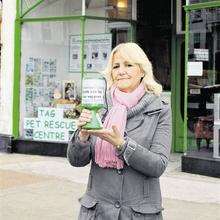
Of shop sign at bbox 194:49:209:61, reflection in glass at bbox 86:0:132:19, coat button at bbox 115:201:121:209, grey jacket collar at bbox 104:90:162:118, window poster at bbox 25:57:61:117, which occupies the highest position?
reflection in glass at bbox 86:0:132:19

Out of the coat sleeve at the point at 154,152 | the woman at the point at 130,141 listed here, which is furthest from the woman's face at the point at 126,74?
the coat sleeve at the point at 154,152

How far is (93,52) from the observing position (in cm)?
1091

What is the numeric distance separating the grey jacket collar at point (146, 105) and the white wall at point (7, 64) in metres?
8.51

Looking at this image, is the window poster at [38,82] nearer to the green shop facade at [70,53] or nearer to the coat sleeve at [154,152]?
the green shop facade at [70,53]

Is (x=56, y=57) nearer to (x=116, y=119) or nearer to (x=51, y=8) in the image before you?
(x=51, y=8)

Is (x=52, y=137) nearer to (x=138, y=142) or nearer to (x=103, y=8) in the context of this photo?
(x=103, y=8)

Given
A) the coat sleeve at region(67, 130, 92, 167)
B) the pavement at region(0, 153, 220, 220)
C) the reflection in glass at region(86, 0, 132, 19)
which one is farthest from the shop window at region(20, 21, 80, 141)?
the coat sleeve at region(67, 130, 92, 167)

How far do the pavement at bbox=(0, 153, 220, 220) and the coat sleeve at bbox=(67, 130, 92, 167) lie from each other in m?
3.30

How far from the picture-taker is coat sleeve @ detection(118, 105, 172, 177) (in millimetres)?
2783

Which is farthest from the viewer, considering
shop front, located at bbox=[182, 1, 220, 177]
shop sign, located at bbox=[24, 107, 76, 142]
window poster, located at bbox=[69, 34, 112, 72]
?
window poster, located at bbox=[69, 34, 112, 72]

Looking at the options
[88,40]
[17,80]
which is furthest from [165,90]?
[17,80]

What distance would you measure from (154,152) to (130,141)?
0.16 meters

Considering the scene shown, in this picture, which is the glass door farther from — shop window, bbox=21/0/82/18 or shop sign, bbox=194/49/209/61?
shop window, bbox=21/0/82/18

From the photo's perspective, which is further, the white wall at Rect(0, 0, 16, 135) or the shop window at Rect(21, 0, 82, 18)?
the white wall at Rect(0, 0, 16, 135)
